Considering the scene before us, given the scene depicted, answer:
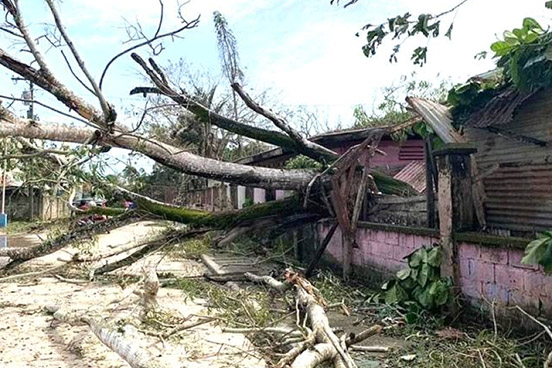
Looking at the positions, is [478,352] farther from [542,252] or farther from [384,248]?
[384,248]

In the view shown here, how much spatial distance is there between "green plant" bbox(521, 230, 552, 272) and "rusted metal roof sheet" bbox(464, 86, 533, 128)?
1.65 meters

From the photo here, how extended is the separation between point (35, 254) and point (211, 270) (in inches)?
119

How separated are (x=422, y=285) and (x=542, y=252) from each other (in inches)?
71.7

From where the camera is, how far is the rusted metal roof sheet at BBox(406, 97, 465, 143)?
→ 557cm

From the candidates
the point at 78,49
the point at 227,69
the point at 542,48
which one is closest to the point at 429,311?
the point at 542,48

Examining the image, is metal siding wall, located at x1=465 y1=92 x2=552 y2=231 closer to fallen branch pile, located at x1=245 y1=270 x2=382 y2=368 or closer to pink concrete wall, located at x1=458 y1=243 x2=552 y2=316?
pink concrete wall, located at x1=458 y1=243 x2=552 y2=316

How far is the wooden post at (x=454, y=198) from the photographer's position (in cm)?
512

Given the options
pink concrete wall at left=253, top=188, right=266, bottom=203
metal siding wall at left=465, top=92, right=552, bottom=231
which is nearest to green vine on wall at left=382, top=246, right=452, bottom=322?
metal siding wall at left=465, top=92, right=552, bottom=231

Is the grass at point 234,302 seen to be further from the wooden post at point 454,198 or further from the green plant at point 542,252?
the green plant at point 542,252

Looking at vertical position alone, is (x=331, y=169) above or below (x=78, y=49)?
below

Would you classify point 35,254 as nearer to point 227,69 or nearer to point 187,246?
point 187,246

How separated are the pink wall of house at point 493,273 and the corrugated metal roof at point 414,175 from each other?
3267 millimetres

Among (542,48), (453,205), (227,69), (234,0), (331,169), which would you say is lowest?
(453,205)

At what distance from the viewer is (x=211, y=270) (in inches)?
365
